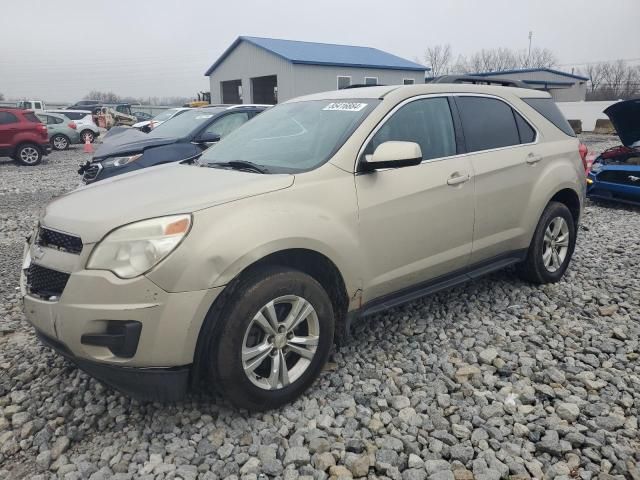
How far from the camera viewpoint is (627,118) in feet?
→ 25.2

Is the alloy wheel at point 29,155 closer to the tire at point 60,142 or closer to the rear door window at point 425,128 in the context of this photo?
the tire at point 60,142

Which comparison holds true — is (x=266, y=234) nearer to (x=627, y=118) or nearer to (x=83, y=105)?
(x=627, y=118)

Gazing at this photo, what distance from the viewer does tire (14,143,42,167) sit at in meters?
14.8

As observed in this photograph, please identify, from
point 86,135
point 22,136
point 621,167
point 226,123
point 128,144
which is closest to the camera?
point 128,144

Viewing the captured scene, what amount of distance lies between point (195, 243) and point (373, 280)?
1.19 meters

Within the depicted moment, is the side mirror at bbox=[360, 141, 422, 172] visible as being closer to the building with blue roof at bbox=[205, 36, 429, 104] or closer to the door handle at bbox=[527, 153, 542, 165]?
the door handle at bbox=[527, 153, 542, 165]

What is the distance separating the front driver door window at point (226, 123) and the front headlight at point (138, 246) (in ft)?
19.1

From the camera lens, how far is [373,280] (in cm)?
311

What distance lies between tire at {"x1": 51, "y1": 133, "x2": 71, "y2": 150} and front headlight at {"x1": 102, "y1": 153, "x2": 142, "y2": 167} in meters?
14.5

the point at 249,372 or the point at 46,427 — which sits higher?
the point at 249,372

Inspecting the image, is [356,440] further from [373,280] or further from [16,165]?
[16,165]

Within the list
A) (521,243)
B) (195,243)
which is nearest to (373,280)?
(195,243)

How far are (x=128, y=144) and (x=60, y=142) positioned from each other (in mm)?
14337

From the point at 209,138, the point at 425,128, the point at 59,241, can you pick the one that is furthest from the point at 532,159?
the point at 209,138
